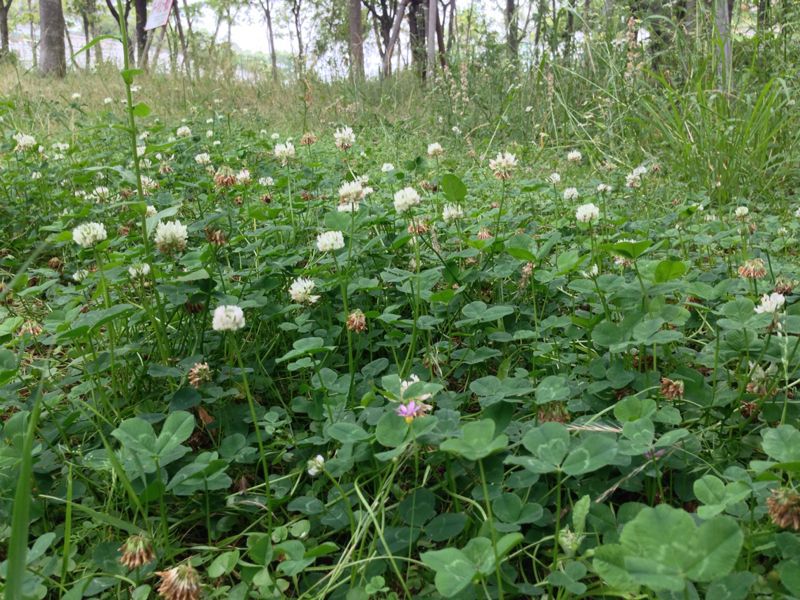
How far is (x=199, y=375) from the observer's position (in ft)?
4.83

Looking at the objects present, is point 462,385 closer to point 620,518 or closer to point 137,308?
point 620,518

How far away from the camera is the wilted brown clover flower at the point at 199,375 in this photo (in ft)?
4.82

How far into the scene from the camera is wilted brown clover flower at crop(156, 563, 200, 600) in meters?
0.94

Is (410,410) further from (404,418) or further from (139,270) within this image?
(139,270)

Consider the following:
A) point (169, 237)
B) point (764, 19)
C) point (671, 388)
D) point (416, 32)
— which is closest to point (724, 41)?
point (764, 19)

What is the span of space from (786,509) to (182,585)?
2.97 ft

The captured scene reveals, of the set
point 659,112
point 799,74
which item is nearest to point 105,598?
point 659,112

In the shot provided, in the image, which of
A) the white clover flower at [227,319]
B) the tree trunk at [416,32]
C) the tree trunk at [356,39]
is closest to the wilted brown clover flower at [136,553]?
the white clover flower at [227,319]

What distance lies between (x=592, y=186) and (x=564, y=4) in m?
1.55

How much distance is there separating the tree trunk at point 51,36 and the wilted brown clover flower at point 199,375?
1179 cm

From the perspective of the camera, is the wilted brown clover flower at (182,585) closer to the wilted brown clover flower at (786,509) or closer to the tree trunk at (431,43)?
the wilted brown clover flower at (786,509)

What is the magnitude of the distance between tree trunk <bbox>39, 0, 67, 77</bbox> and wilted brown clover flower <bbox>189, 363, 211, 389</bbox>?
11.8m

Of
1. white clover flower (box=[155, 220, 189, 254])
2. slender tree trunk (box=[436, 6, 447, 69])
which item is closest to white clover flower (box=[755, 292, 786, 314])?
white clover flower (box=[155, 220, 189, 254])

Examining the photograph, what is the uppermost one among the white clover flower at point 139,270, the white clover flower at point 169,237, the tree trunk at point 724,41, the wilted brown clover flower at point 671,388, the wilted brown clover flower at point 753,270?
the tree trunk at point 724,41
